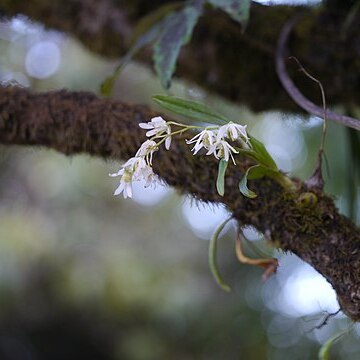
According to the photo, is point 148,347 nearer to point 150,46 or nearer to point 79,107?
point 150,46

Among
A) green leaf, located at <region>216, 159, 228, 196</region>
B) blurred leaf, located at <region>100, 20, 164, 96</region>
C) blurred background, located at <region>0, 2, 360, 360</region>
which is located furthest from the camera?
blurred background, located at <region>0, 2, 360, 360</region>

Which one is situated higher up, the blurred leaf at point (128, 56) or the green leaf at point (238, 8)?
the green leaf at point (238, 8)

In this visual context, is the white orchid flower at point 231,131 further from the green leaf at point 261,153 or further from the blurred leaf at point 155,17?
the blurred leaf at point 155,17

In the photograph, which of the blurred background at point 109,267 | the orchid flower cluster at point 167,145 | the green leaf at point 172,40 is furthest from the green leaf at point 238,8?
the blurred background at point 109,267

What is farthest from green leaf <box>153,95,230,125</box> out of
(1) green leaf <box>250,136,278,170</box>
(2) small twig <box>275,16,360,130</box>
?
(2) small twig <box>275,16,360,130</box>

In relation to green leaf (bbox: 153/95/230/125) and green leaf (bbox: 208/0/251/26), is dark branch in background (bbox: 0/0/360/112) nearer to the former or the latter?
green leaf (bbox: 208/0/251/26)

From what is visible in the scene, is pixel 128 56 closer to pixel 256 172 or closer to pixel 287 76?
pixel 287 76
